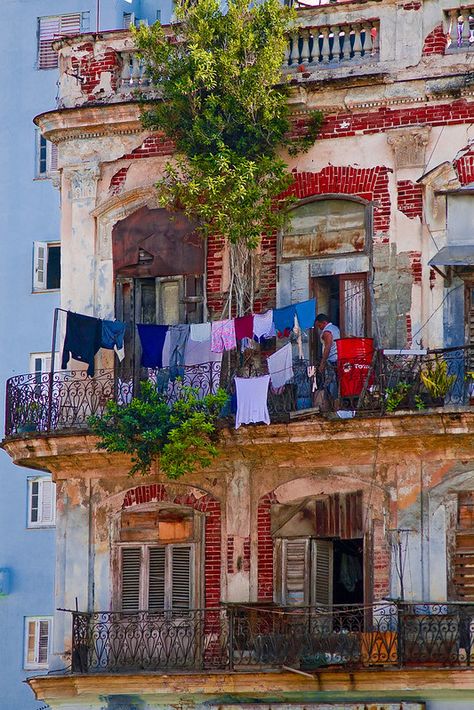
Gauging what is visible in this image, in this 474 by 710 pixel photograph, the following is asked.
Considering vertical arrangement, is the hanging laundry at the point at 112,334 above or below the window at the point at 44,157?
below

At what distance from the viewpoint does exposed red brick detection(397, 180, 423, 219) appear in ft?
101

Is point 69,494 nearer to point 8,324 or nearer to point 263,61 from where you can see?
point 263,61

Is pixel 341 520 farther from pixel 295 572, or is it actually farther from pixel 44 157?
pixel 44 157

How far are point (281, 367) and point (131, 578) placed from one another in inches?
150

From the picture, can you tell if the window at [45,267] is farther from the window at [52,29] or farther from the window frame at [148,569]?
the window frame at [148,569]

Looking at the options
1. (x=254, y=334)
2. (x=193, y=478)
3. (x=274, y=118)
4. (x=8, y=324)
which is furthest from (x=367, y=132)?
(x=8, y=324)

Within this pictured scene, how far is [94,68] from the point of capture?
108 feet

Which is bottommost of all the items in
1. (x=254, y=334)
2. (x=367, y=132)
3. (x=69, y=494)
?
(x=69, y=494)

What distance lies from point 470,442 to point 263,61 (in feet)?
19.8

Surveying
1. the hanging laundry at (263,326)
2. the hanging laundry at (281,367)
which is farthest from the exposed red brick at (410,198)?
the hanging laundry at (281,367)

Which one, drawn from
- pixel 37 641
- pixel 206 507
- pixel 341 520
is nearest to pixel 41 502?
pixel 37 641

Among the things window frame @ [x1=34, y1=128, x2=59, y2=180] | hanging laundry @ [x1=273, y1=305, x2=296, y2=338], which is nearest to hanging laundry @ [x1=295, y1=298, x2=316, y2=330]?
hanging laundry @ [x1=273, y1=305, x2=296, y2=338]

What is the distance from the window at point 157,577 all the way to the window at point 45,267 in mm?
11886

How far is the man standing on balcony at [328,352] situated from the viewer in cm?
3022
